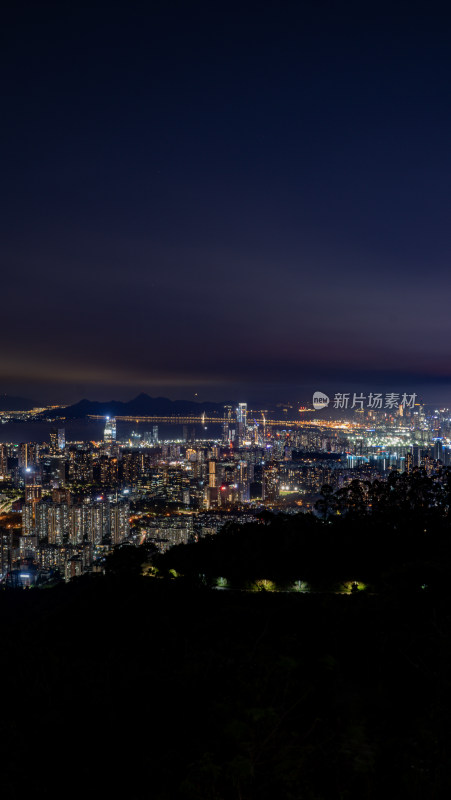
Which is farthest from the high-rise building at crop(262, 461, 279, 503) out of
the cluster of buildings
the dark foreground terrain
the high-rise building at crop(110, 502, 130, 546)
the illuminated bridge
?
the dark foreground terrain

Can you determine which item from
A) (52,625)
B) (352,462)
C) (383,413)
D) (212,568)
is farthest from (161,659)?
(383,413)

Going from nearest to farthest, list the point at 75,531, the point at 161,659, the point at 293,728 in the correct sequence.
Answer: the point at 293,728, the point at 161,659, the point at 75,531

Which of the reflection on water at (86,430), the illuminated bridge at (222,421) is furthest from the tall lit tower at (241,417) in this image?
the reflection on water at (86,430)

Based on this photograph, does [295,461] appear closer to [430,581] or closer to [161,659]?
[430,581]

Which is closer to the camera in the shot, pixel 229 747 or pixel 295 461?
pixel 229 747

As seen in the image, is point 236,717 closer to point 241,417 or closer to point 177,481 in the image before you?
point 177,481

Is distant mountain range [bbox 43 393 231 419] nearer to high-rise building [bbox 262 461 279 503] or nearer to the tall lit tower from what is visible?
the tall lit tower
